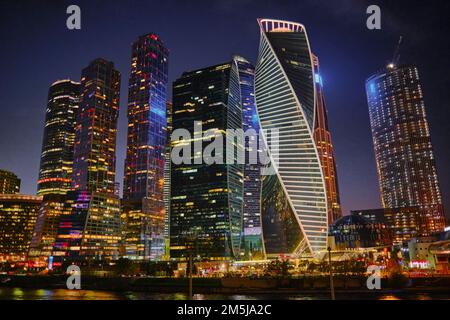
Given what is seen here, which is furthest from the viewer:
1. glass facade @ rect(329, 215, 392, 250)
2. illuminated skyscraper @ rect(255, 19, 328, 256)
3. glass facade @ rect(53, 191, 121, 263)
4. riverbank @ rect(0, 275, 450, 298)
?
glass facade @ rect(53, 191, 121, 263)

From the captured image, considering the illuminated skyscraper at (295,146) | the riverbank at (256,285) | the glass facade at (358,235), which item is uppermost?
the illuminated skyscraper at (295,146)

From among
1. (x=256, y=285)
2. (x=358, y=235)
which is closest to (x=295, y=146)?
(x=256, y=285)

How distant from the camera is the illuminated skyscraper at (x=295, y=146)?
124062 mm

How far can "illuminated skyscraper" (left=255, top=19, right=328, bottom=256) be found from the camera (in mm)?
124062

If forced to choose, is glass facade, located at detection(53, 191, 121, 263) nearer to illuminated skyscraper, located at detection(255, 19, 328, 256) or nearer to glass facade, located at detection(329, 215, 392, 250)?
illuminated skyscraper, located at detection(255, 19, 328, 256)

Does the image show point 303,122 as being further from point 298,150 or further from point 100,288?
point 100,288

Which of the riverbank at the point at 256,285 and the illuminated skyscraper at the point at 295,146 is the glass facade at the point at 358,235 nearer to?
the illuminated skyscraper at the point at 295,146

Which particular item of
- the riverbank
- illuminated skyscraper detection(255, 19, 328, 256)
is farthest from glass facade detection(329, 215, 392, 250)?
the riverbank

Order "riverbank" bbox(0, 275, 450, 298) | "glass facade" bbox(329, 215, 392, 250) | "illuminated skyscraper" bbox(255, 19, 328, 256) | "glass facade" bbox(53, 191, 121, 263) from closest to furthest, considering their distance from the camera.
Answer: "riverbank" bbox(0, 275, 450, 298) → "illuminated skyscraper" bbox(255, 19, 328, 256) → "glass facade" bbox(329, 215, 392, 250) → "glass facade" bbox(53, 191, 121, 263)

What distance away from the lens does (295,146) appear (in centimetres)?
12612

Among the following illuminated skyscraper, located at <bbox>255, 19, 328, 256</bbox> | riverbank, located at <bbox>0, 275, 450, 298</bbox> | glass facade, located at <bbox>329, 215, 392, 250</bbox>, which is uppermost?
illuminated skyscraper, located at <bbox>255, 19, 328, 256</bbox>

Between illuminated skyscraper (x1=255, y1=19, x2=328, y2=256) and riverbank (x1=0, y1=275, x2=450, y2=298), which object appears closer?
riverbank (x1=0, y1=275, x2=450, y2=298)

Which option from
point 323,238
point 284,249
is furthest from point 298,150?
point 284,249

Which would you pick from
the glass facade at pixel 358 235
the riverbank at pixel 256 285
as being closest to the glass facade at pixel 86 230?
the riverbank at pixel 256 285
